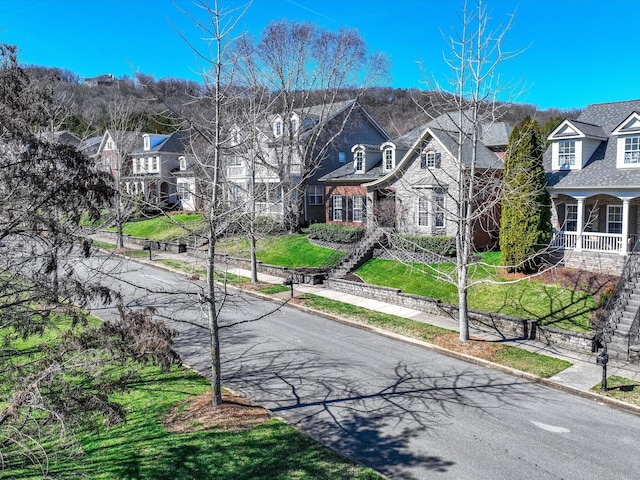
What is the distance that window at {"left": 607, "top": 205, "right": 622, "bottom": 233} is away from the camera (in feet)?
80.7

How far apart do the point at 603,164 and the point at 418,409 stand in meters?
18.2

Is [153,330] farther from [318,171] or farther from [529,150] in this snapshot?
[318,171]

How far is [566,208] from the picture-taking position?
25.7 m

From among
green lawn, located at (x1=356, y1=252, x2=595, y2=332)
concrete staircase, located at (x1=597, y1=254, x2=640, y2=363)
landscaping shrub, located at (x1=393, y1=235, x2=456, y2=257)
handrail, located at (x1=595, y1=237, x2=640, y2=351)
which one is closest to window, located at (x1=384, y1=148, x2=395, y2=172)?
landscaping shrub, located at (x1=393, y1=235, x2=456, y2=257)

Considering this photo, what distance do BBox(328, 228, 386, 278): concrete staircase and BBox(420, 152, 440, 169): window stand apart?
4.74 m

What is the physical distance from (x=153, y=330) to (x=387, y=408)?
5.96 m

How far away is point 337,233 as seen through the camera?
31422 millimetres

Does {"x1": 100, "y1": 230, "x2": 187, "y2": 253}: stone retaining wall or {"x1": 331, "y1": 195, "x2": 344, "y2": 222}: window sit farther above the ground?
{"x1": 331, "y1": 195, "x2": 344, "y2": 222}: window

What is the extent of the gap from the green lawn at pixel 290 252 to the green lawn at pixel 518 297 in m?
5.75

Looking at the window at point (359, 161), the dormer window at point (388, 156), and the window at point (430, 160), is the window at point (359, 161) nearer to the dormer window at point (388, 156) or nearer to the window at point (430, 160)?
the dormer window at point (388, 156)

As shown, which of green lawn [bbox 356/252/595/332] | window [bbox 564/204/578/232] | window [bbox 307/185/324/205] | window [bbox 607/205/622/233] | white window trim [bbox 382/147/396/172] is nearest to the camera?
green lawn [bbox 356/252/595/332]

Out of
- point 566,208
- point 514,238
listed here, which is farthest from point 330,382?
point 566,208

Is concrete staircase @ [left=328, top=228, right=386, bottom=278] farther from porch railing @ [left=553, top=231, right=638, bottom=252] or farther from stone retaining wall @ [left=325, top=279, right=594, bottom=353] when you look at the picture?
porch railing @ [left=553, top=231, right=638, bottom=252]

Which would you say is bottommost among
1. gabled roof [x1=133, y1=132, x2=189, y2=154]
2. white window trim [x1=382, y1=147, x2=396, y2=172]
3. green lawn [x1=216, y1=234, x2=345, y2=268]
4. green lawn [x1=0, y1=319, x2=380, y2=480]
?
green lawn [x1=0, y1=319, x2=380, y2=480]
